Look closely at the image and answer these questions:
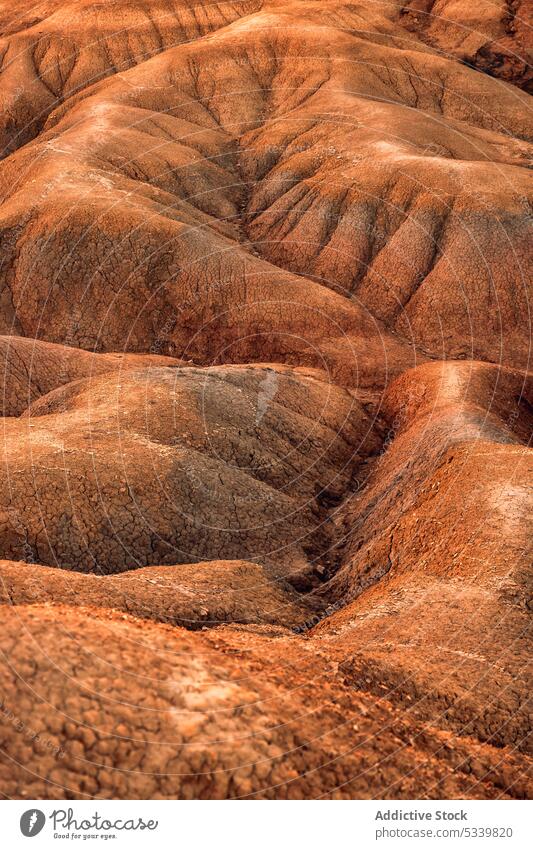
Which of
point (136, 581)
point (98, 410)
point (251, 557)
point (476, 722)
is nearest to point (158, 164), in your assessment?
point (98, 410)

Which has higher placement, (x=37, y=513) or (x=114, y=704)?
(x=114, y=704)

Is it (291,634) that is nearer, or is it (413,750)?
(413,750)

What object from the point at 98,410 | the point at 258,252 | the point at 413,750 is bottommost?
the point at 258,252

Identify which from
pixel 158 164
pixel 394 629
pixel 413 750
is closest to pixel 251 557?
pixel 394 629

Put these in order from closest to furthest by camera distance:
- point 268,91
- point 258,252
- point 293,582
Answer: point 293,582 → point 258,252 → point 268,91

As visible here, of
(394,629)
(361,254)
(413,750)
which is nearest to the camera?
(413,750)

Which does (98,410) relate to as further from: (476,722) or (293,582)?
(476,722)
